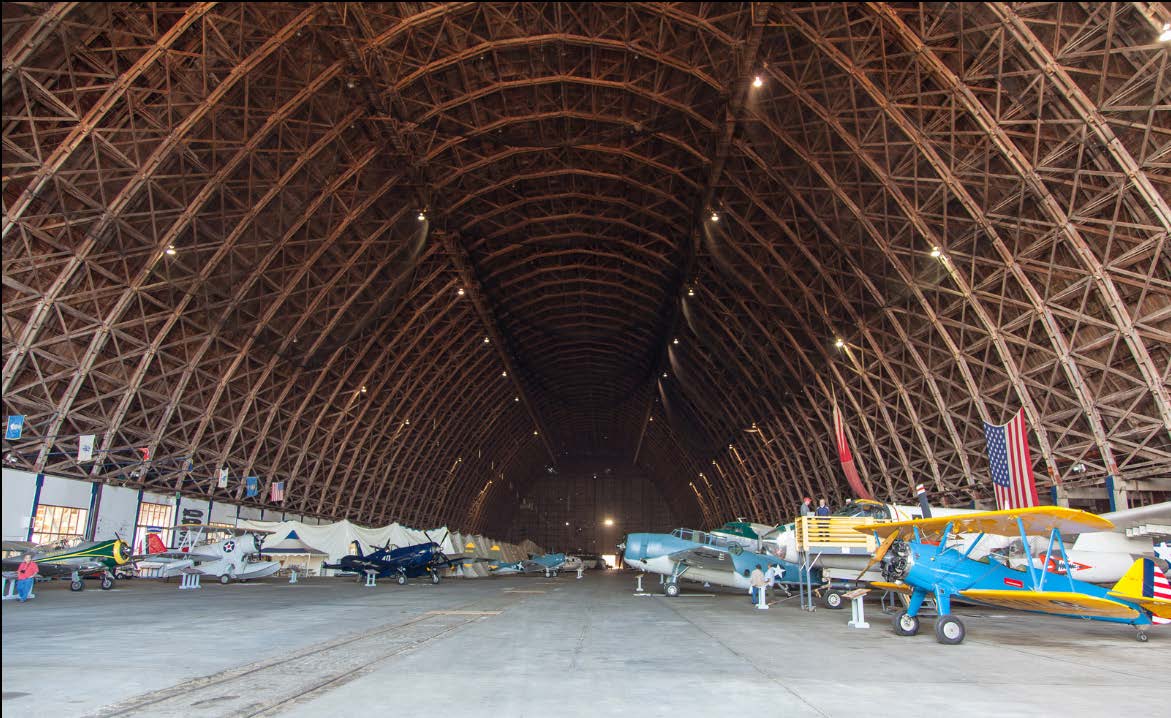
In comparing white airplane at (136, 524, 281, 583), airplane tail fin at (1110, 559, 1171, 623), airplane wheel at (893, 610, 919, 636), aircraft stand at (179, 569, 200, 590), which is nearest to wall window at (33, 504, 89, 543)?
white airplane at (136, 524, 281, 583)

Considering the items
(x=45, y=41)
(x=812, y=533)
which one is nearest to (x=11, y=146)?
(x=45, y=41)

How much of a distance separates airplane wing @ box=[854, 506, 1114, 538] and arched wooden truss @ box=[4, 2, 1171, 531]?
7890mm

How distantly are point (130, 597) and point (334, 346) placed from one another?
51.5 ft

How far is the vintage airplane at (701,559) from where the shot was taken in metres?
25.7

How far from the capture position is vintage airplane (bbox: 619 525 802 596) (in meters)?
25.7

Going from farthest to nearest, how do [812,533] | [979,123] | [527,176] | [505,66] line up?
[527,176], [505,66], [812,533], [979,123]

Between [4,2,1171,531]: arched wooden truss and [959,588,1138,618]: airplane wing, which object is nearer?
[959,588,1138,618]: airplane wing

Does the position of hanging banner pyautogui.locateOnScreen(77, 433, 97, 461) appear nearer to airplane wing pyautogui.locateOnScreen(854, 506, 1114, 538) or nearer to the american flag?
airplane wing pyautogui.locateOnScreen(854, 506, 1114, 538)

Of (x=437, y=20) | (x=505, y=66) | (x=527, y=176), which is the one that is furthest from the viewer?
(x=527, y=176)

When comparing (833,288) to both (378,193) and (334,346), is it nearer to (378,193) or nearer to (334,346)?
(378,193)

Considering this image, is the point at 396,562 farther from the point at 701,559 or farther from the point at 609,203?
the point at 609,203

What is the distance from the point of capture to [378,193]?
27406 millimetres

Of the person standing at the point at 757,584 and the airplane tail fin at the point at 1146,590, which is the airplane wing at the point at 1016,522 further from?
the person standing at the point at 757,584

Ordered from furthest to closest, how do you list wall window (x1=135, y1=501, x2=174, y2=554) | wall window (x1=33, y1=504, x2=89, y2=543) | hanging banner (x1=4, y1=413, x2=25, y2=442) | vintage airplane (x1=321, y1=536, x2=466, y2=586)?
vintage airplane (x1=321, y1=536, x2=466, y2=586), wall window (x1=135, y1=501, x2=174, y2=554), wall window (x1=33, y1=504, x2=89, y2=543), hanging banner (x1=4, y1=413, x2=25, y2=442)
